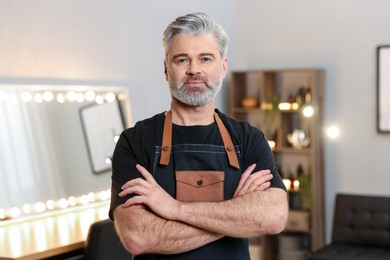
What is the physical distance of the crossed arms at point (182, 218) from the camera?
1.97 m

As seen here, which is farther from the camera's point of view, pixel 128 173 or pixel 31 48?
pixel 31 48

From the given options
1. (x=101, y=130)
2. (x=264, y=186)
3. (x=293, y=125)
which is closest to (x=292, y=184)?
(x=293, y=125)

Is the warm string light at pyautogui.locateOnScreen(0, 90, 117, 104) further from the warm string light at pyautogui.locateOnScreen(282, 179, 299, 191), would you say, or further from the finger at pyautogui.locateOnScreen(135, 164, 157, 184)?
the finger at pyautogui.locateOnScreen(135, 164, 157, 184)

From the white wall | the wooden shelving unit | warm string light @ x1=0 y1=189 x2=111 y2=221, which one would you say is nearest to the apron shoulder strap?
warm string light @ x1=0 y1=189 x2=111 y2=221

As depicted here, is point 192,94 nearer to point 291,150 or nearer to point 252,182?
point 252,182

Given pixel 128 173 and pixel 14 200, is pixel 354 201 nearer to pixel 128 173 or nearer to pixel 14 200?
pixel 14 200

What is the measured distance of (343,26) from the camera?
20.6 ft

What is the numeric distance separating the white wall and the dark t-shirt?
223cm

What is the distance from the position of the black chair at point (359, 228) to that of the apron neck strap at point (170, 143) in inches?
145

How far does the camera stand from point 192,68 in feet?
6.62

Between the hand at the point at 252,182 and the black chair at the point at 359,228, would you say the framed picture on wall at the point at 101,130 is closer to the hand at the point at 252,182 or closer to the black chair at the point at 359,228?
the black chair at the point at 359,228

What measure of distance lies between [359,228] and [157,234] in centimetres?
419

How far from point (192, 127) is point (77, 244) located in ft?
4.76

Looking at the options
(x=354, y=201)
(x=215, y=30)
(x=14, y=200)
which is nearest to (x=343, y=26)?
(x=354, y=201)
